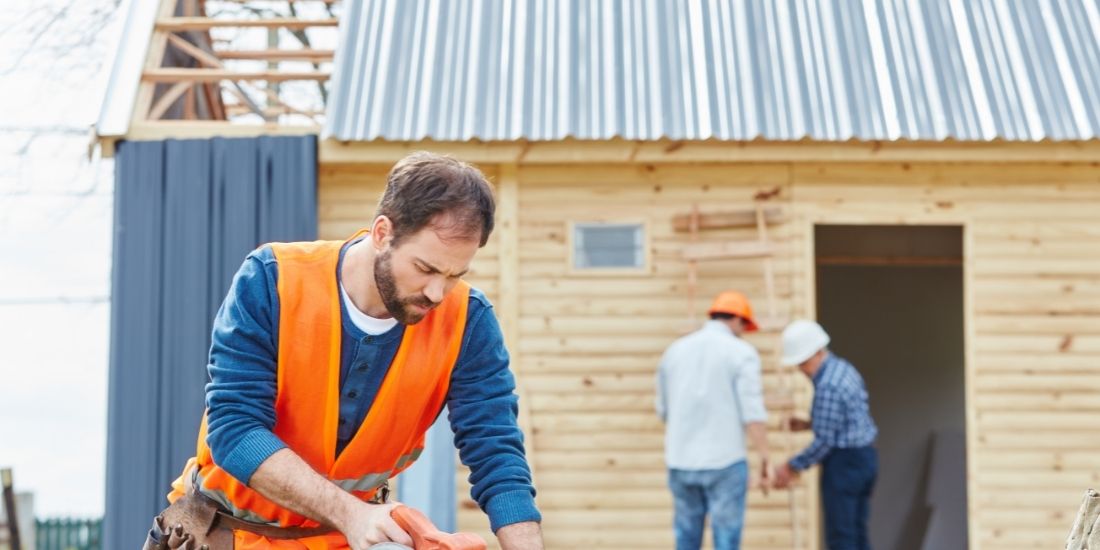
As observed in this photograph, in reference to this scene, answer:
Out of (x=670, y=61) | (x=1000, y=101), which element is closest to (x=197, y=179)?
(x=670, y=61)

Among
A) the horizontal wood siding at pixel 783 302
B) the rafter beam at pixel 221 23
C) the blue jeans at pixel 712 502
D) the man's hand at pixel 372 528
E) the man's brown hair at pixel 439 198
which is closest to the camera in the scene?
the man's hand at pixel 372 528

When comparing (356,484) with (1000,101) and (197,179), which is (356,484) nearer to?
(197,179)

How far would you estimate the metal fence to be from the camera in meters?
14.7

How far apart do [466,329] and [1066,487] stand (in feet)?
23.4

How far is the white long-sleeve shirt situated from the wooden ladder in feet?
2.30

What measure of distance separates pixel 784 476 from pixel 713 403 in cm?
84

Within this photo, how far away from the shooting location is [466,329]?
340 centimetres

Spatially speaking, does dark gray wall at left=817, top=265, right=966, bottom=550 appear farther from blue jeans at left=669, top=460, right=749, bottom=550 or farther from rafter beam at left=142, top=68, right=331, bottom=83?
rafter beam at left=142, top=68, right=331, bottom=83

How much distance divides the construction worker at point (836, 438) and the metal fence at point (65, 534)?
332 inches

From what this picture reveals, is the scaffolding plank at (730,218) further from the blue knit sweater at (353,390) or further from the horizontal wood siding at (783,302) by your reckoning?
the blue knit sweater at (353,390)

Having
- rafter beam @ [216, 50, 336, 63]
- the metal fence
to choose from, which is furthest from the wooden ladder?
the metal fence

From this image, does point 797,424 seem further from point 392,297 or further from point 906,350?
point 392,297

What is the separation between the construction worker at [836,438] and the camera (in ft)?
28.8

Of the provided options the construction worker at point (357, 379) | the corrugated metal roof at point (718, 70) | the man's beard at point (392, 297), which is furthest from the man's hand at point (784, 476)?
the man's beard at point (392, 297)
